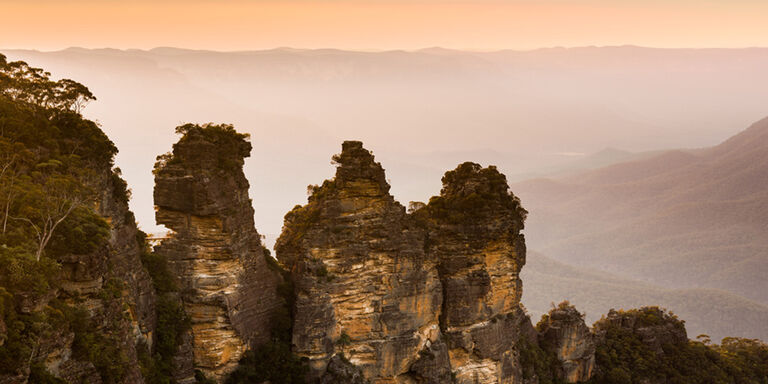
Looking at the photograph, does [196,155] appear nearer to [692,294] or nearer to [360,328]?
[360,328]

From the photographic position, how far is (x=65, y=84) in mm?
27438

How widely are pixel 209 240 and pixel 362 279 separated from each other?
8.59 m

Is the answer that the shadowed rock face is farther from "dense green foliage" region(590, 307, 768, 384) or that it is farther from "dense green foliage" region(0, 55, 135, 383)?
"dense green foliage" region(590, 307, 768, 384)

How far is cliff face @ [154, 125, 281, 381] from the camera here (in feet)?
101

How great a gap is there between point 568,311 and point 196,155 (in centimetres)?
3104

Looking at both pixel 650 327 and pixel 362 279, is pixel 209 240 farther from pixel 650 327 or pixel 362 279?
pixel 650 327

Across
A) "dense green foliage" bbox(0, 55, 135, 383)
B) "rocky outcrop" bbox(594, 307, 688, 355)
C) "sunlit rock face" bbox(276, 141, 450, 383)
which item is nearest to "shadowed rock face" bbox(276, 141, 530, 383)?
"sunlit rock face" bbox(276, 141, 450, 383)

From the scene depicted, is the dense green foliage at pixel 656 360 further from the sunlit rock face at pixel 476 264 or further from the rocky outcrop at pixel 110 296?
the rocky outcrop at pixel 110 296

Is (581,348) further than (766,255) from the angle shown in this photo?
No

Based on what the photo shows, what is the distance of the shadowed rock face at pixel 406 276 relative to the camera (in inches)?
1371

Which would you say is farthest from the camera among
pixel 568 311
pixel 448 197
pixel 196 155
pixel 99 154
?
pixel 568 311

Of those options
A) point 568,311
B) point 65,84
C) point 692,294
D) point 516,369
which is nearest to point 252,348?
point 65,84

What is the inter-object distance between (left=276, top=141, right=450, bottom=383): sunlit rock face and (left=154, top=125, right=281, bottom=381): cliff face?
3.52 metres

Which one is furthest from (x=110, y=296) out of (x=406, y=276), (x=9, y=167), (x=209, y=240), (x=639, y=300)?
(x=639, y=300)
